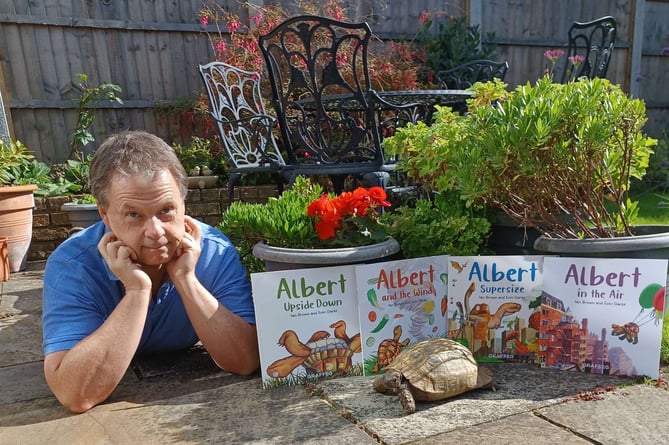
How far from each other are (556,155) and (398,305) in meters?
0.78

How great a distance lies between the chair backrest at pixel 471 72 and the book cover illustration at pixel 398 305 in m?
3.12

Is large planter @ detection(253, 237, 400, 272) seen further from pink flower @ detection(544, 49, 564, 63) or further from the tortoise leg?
pink flower @ detection(544, 49, 564, 63)

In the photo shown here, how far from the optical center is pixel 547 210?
80.6 inches

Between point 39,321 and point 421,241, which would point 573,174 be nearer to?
point 421,241

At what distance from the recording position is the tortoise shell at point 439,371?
1576 millimetres

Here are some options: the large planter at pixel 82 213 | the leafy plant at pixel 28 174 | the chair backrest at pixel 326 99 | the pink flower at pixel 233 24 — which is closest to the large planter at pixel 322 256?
the chair backrest at pixel 326 99

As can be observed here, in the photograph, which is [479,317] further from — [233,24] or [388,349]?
[233,24]

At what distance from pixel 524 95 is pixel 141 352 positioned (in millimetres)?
1793

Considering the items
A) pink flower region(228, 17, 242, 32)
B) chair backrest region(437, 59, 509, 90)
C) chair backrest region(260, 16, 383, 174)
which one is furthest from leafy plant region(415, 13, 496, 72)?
chair backrest region(260, 16, 383, 174)

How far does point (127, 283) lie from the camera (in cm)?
165

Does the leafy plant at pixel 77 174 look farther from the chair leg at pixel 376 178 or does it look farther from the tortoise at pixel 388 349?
the tortoise at pixel 388 349

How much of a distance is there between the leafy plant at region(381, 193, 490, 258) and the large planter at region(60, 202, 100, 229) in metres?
2.88

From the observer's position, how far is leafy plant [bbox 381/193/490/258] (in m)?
2.14

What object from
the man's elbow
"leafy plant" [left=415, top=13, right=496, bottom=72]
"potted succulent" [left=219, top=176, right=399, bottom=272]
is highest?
"leafy plant" [left=415, top=13, right=496, bottom=72]
